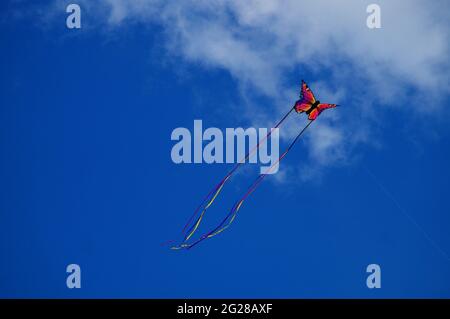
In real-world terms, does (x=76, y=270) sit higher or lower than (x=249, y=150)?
lower

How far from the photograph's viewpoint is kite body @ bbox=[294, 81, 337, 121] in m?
6.90

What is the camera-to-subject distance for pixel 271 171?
22.7 ft

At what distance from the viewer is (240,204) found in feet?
22.8

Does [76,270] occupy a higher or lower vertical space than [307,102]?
lower

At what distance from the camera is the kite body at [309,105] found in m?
6.90

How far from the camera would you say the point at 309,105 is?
689 cm
